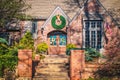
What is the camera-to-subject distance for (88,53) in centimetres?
2212

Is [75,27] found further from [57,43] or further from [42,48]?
[42,48]

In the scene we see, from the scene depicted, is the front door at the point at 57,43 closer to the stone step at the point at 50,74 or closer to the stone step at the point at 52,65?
the stone step at the point at 52,65

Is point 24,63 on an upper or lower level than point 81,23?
lower

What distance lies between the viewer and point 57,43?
107ft

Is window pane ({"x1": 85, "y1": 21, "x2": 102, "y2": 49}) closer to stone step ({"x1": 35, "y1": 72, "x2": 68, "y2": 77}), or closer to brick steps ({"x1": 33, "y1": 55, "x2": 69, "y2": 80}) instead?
brick steps ({"x1": 33, "y1": 55, "x2": 69, "y2": 80})

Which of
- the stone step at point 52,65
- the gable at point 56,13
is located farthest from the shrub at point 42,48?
the stone step at point 52,65

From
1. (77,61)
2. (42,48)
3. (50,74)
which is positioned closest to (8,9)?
(50,74)

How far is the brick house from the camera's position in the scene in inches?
1229

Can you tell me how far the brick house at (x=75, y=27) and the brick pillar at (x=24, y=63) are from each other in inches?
547

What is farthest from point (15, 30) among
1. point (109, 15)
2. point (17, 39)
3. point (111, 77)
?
point (111, 77)

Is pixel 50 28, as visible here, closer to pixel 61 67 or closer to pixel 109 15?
pixel 109 15

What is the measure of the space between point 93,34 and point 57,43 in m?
4.21

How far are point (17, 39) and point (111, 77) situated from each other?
55.7 ft

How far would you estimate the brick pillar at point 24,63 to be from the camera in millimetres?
17984
